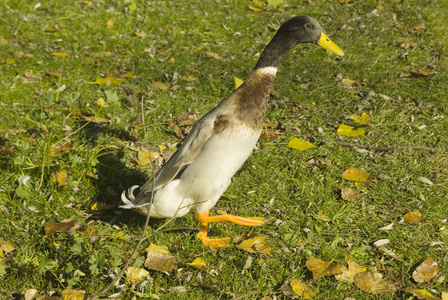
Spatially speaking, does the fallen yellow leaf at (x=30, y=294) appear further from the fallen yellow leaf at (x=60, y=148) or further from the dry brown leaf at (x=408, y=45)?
the dry brown leaf at (x=408, y=45)

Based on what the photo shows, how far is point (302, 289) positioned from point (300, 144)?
1425 millimetres

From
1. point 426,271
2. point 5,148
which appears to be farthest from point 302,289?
point 5,148

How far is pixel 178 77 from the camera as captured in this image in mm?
4527

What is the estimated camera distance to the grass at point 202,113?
269 centimetres

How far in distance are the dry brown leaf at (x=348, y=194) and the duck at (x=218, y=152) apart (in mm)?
688

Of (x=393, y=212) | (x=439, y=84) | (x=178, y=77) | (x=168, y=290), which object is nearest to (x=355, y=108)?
(x=439, y=84)

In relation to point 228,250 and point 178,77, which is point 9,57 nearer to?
point 178,77

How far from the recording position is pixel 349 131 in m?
3.87

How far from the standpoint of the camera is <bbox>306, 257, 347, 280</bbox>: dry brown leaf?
2580 mm

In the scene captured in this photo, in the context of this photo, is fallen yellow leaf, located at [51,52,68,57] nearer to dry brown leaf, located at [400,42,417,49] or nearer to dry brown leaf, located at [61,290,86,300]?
dry brown leaf, located at [61,290,86,300]

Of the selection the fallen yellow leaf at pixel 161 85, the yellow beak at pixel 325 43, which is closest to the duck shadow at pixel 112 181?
the fallen yellow leaf at pixel 161 85

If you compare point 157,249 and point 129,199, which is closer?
point 157,249

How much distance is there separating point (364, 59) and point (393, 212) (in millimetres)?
2199

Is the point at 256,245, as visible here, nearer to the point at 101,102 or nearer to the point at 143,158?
the point at 143,158
